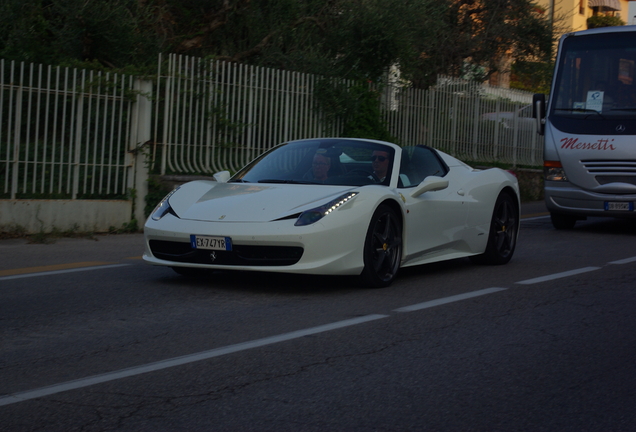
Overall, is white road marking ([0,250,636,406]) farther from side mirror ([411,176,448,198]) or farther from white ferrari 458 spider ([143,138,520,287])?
side mirror ([411,176,448,198])

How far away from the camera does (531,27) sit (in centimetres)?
2519

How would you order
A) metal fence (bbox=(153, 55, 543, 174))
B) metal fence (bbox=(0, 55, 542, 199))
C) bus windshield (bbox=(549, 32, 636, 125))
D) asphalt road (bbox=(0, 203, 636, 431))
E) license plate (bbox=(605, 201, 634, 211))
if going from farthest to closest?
bus windshield (bbox=(549, 32, 636, 125)), license plate (bbox=(605, 201, 634, 211)), metal fence (bbox=(153, 55, 543, 174)), metal fence (bbox=(0, 55, 542, 199)), asphalt road (bbox=(0, 203, 636, 431))

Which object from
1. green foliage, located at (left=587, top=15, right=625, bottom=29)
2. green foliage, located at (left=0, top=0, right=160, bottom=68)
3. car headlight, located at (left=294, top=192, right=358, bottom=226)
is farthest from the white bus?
green foliage, located at (left=587, top=15, right=625, bottom=29)

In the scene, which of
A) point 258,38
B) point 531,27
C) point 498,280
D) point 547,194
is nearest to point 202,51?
point 258,38

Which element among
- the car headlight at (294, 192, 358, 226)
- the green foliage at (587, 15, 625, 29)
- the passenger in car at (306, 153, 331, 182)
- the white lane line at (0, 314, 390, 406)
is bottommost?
the white lane line at (0, 314, 390, 406)

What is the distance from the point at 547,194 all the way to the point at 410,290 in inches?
282

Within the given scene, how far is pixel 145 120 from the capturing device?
12180 millimetres

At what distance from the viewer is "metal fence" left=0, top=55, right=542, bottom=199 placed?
10.8 metres

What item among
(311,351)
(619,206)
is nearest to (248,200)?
(311,351)

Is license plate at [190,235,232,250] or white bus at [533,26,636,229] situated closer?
license plate at [190,235,232,250]

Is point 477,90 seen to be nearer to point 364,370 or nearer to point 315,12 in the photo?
point 315,12

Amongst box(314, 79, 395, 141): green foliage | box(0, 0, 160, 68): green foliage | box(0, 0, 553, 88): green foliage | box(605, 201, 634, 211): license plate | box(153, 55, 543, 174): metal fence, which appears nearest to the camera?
box(153, 55, 543, 174): metal fence

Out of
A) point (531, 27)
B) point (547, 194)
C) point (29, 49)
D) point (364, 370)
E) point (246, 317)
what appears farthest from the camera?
point (531, 27)

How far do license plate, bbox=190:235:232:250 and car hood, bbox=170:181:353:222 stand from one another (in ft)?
0.60
